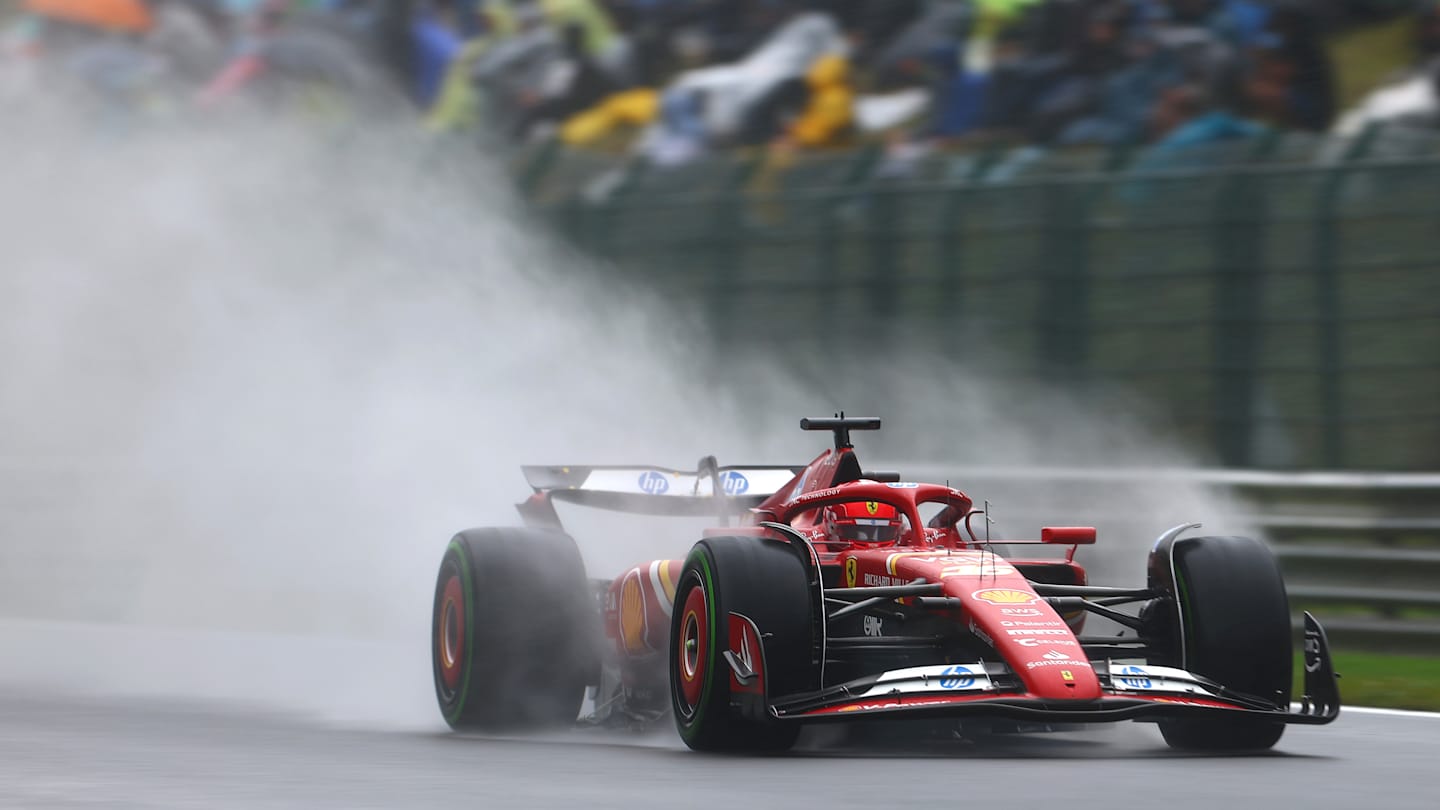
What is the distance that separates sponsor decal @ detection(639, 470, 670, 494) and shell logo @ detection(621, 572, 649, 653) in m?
1.07

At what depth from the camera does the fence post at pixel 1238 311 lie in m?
12.8

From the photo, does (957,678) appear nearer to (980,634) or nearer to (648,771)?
(980,634)

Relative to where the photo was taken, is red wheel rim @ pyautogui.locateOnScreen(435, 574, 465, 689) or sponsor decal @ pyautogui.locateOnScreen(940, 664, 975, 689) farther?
red wheel rim @ pyautogui.locateOnScreen(435, 574, 465, 689)

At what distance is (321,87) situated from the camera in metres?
20.8

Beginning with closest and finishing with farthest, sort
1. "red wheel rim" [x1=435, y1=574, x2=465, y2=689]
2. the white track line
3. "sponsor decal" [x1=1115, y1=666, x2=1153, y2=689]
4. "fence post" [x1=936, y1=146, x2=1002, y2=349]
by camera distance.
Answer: "sponsor decal" [x1=1115, y1=666, x2=1153, y2=689]
"red wheel rim" [x1=435, y1=574, x2=465, y2=689]
the white track line
"fence post" [x1=936, y1=146, x2=1002, y2=349]

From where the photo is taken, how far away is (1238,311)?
1282 cm

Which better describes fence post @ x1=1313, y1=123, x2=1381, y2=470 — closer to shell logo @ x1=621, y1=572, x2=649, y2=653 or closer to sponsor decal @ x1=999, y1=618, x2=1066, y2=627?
shell logo @ x1=621, y1=572, x2=649, y2=653

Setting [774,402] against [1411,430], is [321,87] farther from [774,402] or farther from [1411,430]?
[1411,430]

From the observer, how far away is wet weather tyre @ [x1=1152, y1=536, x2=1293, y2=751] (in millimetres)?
7684

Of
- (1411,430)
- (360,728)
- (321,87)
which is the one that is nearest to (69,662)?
(360,728)

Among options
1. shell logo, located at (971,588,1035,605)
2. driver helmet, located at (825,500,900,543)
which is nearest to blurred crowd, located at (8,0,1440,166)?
driver helmet, located at (825,500,900,543)

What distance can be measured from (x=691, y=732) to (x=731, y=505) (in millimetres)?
2444

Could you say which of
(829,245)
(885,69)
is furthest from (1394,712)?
(885,69)

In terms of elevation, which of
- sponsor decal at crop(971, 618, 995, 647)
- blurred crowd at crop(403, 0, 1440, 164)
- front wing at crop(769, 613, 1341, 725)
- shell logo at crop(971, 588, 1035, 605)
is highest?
blurred crowd at crop(403, 0, 1440, 164)
